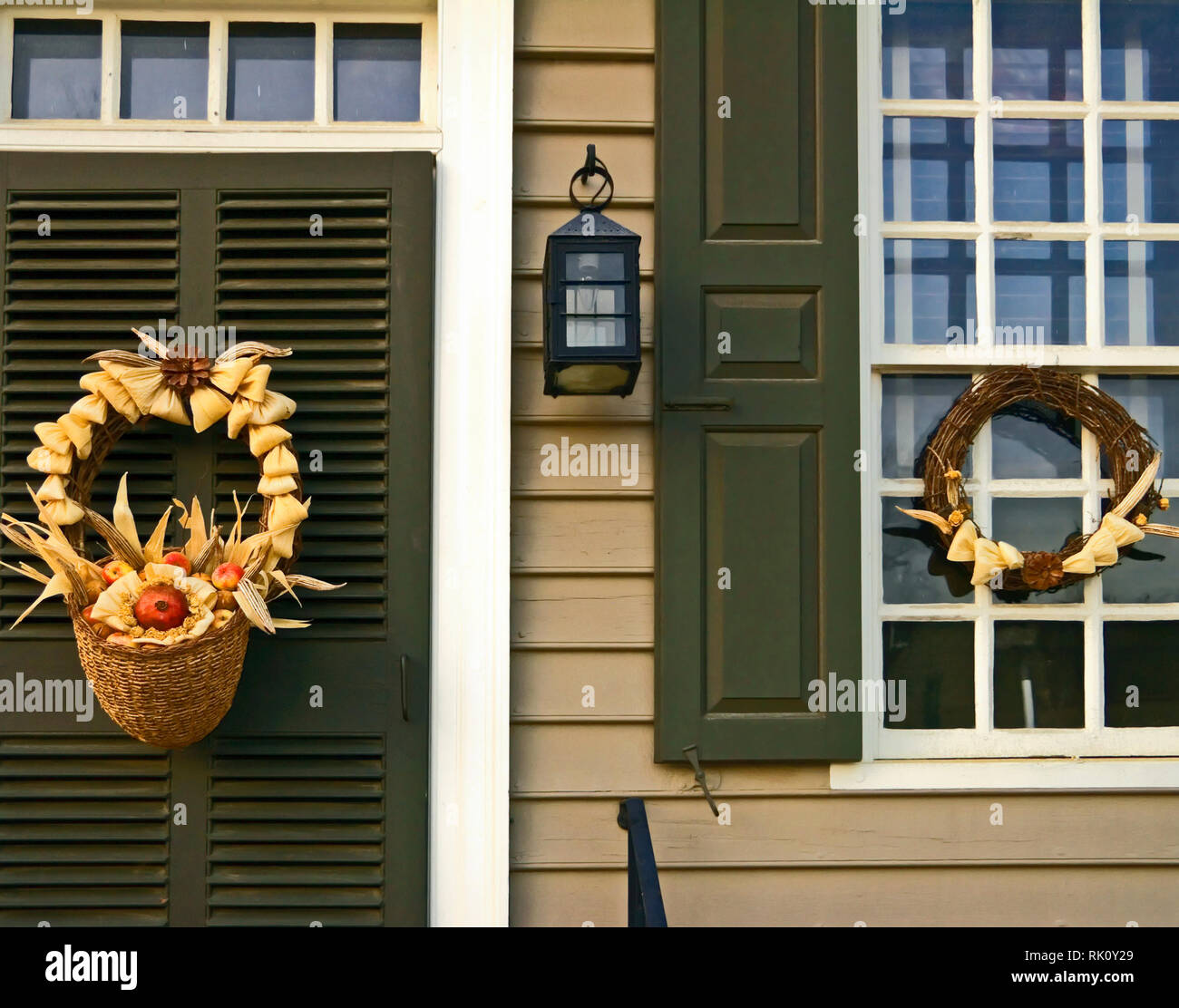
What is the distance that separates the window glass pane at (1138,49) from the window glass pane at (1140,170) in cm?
10

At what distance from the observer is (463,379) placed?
111 inches

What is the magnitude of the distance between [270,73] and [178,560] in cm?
137

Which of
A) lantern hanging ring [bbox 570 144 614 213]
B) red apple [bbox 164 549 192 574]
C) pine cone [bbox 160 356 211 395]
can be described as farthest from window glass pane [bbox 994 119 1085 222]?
red apple [bbox 164 549 192 574]

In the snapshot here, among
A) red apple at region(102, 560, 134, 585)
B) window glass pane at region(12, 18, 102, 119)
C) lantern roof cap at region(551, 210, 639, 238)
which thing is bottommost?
red apple at region(102, 560, 134, 585)

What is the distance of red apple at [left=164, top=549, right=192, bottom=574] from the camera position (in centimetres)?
248

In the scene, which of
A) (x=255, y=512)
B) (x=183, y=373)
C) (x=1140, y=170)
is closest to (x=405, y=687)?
(x=255, y=512)

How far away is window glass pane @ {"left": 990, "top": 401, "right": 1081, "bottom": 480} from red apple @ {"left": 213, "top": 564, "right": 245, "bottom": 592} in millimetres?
1964

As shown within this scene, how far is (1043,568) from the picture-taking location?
2.84 m

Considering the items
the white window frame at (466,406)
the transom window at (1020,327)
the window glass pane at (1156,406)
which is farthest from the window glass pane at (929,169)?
the white window frame at (466,406)

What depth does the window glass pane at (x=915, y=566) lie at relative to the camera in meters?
2.94

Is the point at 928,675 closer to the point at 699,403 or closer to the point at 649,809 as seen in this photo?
the point at 649,809

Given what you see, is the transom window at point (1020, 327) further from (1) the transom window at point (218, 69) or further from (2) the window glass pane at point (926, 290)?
(1) the transom window at point (218, 69)

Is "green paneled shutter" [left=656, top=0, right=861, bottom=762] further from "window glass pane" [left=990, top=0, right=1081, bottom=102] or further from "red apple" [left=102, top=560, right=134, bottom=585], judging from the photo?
"red apple" [left=102, top=560, right=134, bottom=585]
